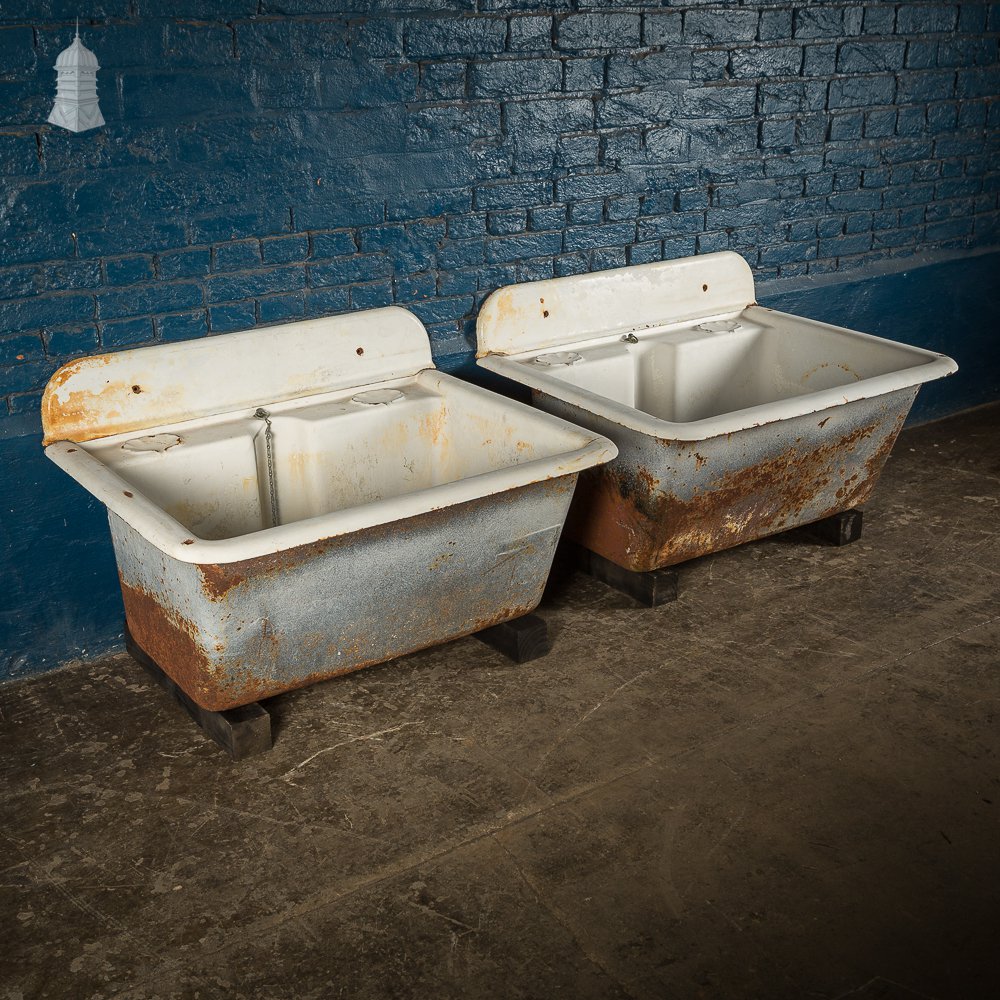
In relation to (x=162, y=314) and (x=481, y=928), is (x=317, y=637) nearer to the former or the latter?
(x=481, y=928)

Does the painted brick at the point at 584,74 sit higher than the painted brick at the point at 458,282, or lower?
higher

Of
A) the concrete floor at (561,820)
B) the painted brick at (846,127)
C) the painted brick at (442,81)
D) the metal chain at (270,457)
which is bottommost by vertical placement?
the concrete floor at (561,820)

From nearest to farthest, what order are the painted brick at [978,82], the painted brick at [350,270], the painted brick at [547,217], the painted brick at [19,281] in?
1. the painted brick at [19,281]
2. the painted brick at [350,270]
3. the painted brick at [547,217]
4. the painted brick at [978,82]

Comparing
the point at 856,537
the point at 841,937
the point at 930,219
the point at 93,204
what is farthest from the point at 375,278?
the point at 930,219

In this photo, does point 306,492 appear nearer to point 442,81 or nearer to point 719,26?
point 442,81

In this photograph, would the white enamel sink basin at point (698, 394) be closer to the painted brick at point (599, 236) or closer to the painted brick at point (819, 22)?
the painted brick at point (599, 236)

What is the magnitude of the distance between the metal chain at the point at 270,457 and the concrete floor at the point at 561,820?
1.60 ft

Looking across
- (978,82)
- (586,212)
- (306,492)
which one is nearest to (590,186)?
(586,212)

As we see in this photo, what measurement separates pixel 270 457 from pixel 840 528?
1.73 meters

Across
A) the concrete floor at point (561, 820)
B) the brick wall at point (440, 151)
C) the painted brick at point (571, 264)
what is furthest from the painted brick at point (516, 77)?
the concrete floor at point (561, 820)

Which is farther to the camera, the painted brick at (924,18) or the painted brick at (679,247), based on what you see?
the painted brick at (924,18)

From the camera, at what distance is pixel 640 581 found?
342 centimetres

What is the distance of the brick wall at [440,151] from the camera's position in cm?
289

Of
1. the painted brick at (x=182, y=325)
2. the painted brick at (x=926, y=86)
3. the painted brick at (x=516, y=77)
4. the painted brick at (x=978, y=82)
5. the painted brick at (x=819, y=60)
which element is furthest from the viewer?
the painted brick at (x=978, y=82)
